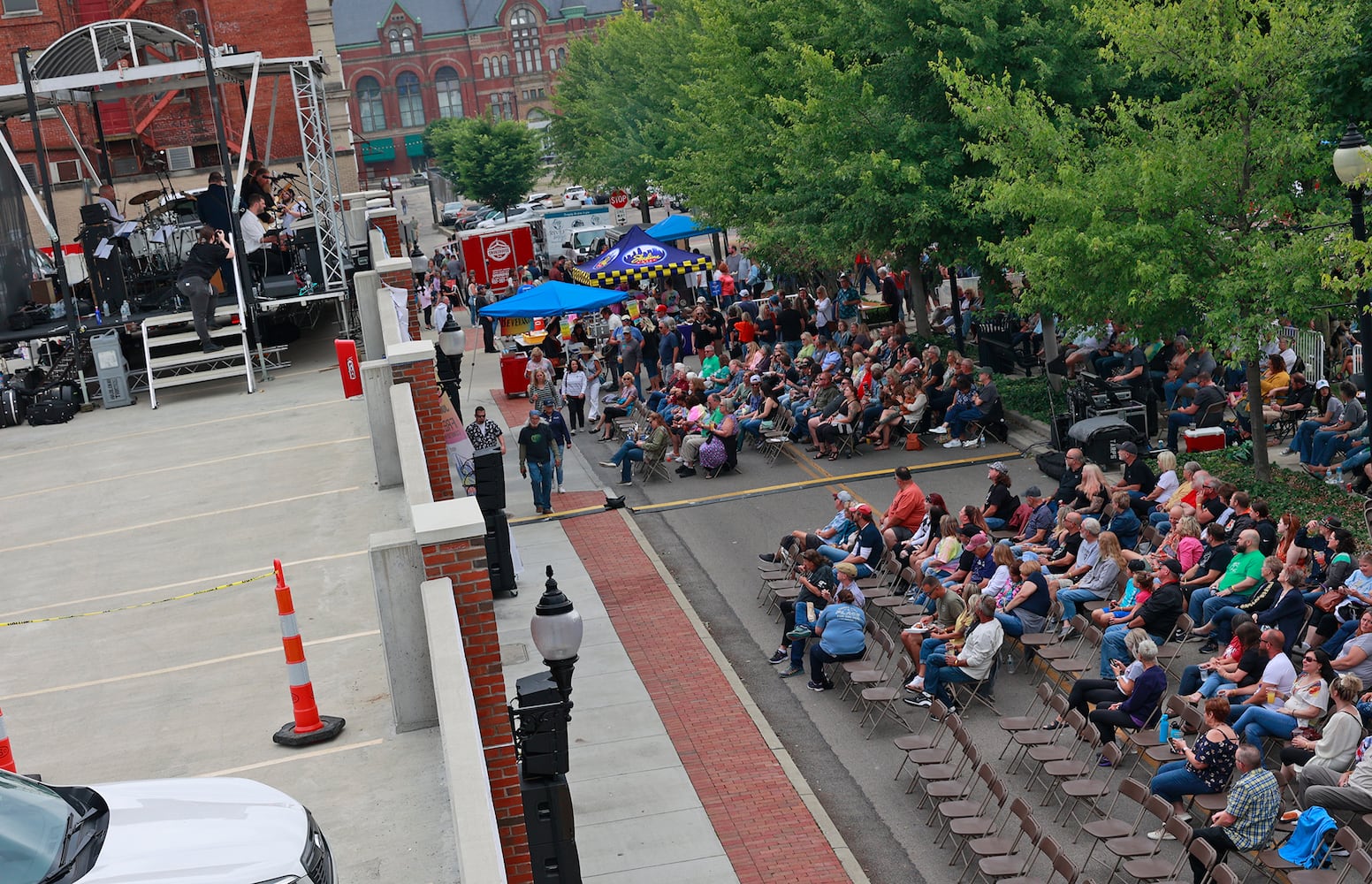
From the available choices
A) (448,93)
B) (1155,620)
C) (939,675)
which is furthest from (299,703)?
(448,93)

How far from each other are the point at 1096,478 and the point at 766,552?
4.50 m

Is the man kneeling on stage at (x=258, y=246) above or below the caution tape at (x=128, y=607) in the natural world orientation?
above

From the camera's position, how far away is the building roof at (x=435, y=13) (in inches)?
4540

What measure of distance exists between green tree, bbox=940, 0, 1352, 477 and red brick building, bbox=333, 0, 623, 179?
103466 mm

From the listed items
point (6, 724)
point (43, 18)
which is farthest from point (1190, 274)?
point (43, 18)

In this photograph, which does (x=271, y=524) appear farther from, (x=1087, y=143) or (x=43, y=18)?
(x=43, y=18)

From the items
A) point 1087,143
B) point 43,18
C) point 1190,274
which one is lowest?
point 1190,274

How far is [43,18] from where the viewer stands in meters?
46.1

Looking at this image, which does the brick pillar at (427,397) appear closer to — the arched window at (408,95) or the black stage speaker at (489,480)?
the black stage speaker at (489,480)

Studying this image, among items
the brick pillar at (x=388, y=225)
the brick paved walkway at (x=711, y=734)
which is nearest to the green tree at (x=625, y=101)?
the brick pillar at (x=388, y=225)

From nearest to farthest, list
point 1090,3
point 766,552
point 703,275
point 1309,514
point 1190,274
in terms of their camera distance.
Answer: point 1309,514
point 1190,274
point 766,552
point 1090,3
point 703,275

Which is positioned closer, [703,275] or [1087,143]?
[1087,143]

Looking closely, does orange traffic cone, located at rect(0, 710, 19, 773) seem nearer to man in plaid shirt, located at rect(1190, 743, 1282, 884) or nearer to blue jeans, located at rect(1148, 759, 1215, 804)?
man in plaid shirt, located at rect(1190, 743, 1282, 884)

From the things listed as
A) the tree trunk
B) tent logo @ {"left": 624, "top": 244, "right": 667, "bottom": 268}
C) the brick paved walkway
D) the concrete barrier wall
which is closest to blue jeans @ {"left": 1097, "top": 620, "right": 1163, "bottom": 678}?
the brick paved walkway
